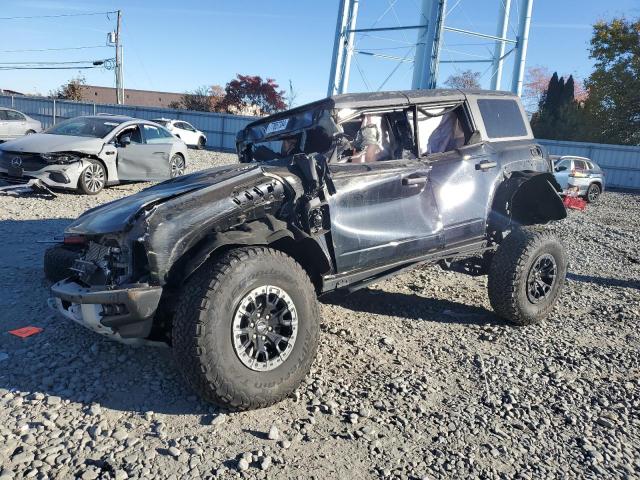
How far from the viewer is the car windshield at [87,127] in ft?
34.0

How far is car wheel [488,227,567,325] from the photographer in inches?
184

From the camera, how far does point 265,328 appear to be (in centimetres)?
330

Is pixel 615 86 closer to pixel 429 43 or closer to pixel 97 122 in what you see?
pixel 429 43

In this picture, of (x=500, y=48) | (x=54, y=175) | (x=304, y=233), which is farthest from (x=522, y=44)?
(x=304, y=233)

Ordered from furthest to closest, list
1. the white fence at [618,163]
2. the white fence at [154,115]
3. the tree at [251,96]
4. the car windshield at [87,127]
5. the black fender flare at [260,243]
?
the tree at [251,96]
the white fence at [154,115]
the white fence at [618,163]
the car windshield at [87,127]
the black fender flare at [260,243]

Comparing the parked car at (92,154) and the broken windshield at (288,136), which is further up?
the broken windshield at (288,136)

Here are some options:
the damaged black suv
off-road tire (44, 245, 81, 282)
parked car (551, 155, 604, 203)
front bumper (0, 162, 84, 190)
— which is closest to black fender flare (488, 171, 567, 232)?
the damaged black suv

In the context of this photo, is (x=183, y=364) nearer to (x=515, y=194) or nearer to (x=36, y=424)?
(x=36, y=424)

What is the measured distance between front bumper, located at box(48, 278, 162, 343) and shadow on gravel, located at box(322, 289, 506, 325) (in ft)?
7.92

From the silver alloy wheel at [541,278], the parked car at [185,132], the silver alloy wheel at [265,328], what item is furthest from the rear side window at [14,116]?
the silver alloy wheel at [541,278]

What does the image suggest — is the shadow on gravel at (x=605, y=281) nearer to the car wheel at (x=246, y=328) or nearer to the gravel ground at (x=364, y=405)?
the gravel ground at (x=364, y=405)

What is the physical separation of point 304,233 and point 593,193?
17705mm

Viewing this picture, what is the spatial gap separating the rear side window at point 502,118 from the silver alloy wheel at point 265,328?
2.86m

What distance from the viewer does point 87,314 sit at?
128 inches
